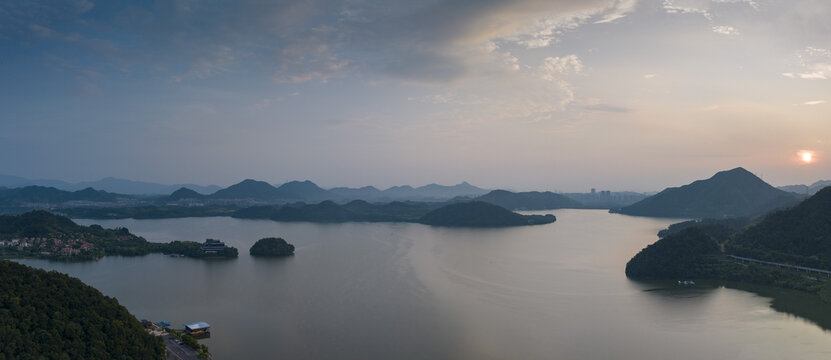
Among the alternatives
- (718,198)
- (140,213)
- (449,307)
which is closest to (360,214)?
(140,213)

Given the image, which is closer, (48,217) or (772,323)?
(772,323)

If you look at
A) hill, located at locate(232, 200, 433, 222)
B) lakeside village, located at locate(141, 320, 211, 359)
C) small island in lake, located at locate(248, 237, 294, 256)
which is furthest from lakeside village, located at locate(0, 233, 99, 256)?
hill, located at locate(232, 200, 433, 222)

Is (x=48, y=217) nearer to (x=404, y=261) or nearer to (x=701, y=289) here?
(x=404, y=261)

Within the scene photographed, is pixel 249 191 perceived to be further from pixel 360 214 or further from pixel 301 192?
pixel 360 214

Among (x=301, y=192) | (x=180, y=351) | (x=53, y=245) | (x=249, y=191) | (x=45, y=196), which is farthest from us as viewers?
(x=301, y=192)

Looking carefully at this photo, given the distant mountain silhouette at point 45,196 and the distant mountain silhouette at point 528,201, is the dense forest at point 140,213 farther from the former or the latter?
the distant mountain silhouette at point 528,201

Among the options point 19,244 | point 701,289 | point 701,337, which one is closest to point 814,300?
point 701,289
